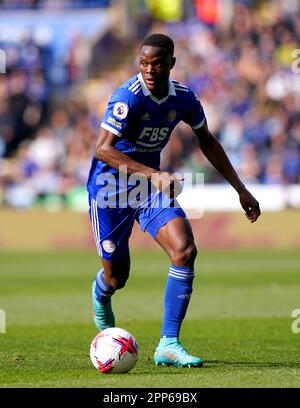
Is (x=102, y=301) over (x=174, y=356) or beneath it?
over

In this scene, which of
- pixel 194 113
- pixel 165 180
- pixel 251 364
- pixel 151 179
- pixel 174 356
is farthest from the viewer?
pixel 194 113

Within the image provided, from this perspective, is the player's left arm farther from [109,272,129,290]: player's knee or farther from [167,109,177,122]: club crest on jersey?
[109,272,129,290]: player's knee

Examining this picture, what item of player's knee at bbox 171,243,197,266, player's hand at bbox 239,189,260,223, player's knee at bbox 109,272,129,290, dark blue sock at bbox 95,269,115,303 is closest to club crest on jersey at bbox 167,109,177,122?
player's hand at bbox 239,189,260,223

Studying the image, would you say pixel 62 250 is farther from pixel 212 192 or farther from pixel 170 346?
pixel 170 346

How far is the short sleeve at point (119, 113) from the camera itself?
835 cm

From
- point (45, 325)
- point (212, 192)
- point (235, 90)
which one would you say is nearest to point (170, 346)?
point (45, 325)

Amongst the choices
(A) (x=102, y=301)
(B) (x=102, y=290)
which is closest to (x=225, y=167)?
(B) (x=102, y=290)

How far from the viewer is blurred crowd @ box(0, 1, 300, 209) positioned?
24078 mm

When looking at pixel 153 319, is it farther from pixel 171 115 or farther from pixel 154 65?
pixel 154 65

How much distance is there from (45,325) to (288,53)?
50.3 feet

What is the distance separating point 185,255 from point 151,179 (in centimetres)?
75

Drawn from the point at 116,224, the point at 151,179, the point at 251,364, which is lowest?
the point at 251,364

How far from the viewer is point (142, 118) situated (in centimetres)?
855

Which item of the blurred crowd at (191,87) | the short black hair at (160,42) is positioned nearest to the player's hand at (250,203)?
the short black hair at (160,42)
